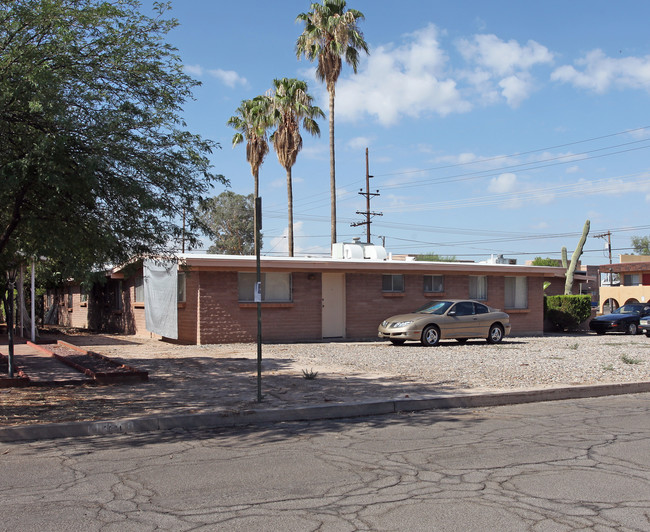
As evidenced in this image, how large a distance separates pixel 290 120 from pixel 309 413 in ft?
79.9

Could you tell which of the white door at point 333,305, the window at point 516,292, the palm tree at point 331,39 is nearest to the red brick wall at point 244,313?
the white door at point 333,305

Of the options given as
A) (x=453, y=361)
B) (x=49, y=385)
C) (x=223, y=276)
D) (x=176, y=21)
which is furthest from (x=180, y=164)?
(x=223, y=276)

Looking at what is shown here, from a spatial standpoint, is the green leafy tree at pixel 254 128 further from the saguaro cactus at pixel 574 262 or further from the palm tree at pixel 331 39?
the saguaro cactus at pixel 574 262

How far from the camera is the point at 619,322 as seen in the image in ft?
96.1

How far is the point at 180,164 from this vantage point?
10312 mm

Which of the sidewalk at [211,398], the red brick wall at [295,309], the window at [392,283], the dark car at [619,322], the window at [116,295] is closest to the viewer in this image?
the sidewalk at [211,398]

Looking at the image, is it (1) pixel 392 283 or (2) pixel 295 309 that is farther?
(1) pixel 392 283

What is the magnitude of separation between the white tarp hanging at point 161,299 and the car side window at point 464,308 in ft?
29.1

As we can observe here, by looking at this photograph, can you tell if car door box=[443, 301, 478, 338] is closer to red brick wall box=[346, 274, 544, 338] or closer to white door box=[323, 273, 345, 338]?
red brick wall box=[346, 274, 544, 338]

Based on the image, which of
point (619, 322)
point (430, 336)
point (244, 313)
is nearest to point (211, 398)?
point (244, 313)

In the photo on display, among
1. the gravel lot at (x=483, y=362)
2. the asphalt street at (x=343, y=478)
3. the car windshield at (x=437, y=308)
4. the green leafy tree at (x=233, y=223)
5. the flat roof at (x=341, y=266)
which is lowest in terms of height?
the asphalt street at (x=343, y=478)

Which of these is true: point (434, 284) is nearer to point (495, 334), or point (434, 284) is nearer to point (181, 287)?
point (495, 334)

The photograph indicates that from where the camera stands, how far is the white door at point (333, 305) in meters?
22.8

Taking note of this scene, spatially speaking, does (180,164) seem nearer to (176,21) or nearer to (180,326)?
(176,21)
